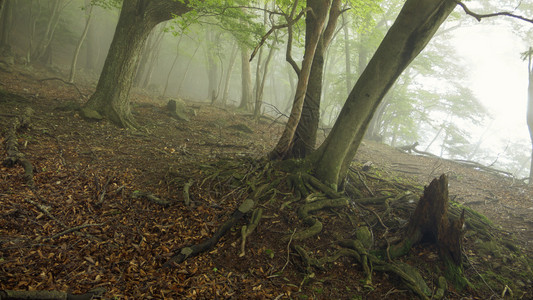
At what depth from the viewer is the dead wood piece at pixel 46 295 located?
2419mm

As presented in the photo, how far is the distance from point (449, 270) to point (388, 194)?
2.18 m

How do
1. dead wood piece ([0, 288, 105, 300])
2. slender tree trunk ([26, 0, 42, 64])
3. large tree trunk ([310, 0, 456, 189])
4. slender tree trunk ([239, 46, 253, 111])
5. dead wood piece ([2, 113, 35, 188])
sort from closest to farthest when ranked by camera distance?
dead wood piece ([0, 288, 105, 300])
large tree trunk ([310, 0, 456, 189])
dead wood piece ([2, 113, 35, 188])
slender tree trunk ([26, 0, 42, 64])
slender tree trunk ([239, 46, 253, 111])

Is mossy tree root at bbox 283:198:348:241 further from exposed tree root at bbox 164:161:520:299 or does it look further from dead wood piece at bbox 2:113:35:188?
dead wood piece at bbox 2:113:35:188

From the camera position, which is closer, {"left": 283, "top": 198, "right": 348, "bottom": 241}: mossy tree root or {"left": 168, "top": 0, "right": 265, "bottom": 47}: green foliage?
{"left": 283, "top": 198, "right": 348, "bottom": 241}: mossy tree root

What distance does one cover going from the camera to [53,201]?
439 centimetres

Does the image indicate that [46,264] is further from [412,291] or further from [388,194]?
[388,194]

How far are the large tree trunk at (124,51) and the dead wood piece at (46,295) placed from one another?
6895 millimetres

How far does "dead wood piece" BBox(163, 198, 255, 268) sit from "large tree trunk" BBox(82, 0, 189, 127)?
6298mm

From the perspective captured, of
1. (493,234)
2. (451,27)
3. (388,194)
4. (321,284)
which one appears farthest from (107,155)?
(451,27)

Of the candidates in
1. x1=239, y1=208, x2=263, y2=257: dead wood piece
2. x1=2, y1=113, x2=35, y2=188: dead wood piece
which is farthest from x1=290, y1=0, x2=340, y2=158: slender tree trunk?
x1=2, y1=113, x2=35, y2=188: dead wood piece

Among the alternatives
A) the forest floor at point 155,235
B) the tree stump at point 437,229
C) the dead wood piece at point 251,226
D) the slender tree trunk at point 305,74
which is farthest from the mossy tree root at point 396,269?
the slender tree trunk at point 305,74

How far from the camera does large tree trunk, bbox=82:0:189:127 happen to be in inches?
325

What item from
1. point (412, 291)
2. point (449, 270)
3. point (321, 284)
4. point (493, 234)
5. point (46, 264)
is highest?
point (493, 234)

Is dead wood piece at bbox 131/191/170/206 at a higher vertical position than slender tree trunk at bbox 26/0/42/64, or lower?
lower
